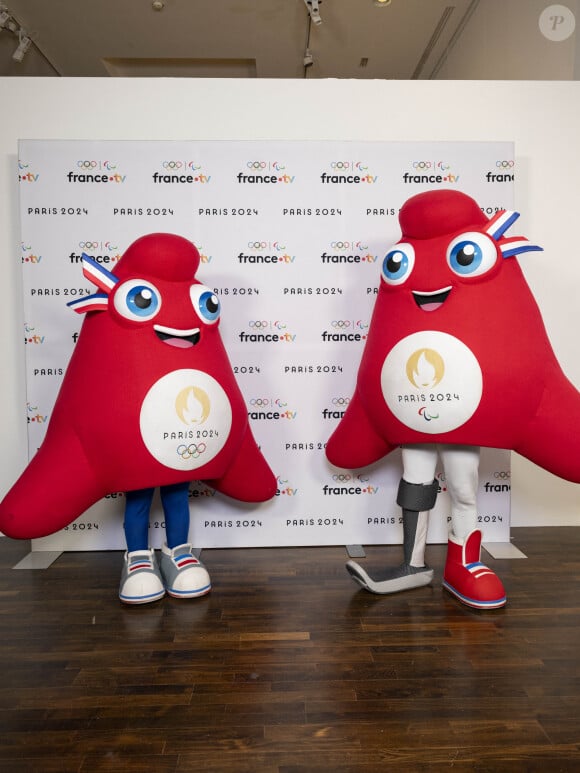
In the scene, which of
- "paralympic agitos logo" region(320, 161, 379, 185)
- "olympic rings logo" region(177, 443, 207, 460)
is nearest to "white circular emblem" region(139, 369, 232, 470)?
"olympic rings logo" region(177, 443, 207, 460)

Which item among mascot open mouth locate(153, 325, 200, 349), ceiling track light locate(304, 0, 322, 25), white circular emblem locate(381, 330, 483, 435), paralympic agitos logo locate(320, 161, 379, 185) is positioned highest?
ceiling track light locate(304, 0, 322, 25)

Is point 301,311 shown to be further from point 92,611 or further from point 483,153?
point 92,611

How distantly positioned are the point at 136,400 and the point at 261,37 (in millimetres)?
3219

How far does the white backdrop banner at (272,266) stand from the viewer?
94.6 inches

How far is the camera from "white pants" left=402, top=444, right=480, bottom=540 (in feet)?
6.45

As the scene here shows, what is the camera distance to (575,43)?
104 inches

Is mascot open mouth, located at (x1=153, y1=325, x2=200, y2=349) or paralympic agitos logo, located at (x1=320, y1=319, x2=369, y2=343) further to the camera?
paralympic agitos logo, located at (x1=320, y1=319, x2=369, y2=343)

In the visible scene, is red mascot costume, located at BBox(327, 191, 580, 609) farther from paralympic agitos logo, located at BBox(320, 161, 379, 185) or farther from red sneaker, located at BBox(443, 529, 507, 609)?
paralympic agitos logo, located at BBox(320, 161, 379, 185)

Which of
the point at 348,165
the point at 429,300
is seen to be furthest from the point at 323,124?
the point at 429,300

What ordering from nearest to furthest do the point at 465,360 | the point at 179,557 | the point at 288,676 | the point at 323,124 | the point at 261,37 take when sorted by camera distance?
the point at 288,676
the point at 465,360
the point at 179,557
the point at 323,124
the point at 261,37

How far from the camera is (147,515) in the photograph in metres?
2.11

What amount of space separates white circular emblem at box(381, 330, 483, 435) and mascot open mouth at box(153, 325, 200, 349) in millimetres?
590

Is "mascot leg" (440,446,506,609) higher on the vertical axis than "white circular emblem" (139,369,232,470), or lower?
lower

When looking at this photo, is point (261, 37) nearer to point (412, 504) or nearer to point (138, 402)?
point (138, 402)
